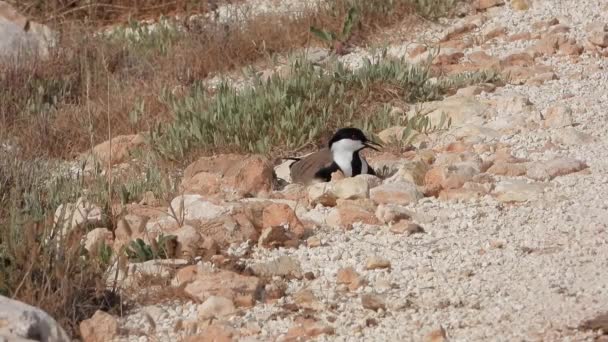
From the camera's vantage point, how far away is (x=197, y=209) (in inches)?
232

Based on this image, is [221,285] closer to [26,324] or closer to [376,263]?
[376,263]

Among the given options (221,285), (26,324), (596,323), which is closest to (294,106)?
(221,285)

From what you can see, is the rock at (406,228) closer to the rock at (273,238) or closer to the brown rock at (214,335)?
the rock at (273,238)

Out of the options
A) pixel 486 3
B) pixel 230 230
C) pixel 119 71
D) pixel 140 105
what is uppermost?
pixel 230 230

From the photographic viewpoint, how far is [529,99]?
304 inches

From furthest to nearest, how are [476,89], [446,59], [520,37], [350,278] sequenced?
[520,37] → [446,59] → [476,89] → [350,278]

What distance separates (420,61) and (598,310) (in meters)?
4.48

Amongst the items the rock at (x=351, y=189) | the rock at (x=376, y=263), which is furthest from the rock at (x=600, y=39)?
the rock at (x=376, y=263)

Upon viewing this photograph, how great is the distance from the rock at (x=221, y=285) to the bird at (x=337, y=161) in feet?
6.23

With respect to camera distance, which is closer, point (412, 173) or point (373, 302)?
point (373, 302)

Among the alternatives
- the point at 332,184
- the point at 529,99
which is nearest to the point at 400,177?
the point at 332,184

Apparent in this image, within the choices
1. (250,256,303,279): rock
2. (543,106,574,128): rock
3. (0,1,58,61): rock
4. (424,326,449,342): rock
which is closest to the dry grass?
(0,1,58,61): rock

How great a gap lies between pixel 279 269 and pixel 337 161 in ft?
6.08

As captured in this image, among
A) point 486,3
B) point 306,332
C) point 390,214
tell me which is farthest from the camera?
point 486,3
